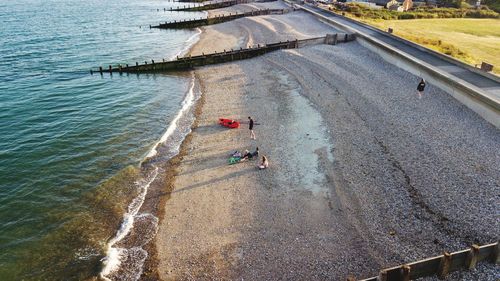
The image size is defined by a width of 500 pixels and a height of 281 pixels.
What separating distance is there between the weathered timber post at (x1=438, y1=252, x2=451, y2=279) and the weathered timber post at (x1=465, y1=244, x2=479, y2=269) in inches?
31.6

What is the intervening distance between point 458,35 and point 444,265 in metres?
46.9

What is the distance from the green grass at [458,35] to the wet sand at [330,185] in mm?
10642

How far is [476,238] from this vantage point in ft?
47.2

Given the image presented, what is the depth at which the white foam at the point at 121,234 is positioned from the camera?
15117 millimetres

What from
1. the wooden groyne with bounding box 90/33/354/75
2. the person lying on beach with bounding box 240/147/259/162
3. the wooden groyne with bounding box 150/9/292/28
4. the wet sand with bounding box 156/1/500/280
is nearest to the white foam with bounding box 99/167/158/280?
the wet sand with bounding box 156/1/500/280

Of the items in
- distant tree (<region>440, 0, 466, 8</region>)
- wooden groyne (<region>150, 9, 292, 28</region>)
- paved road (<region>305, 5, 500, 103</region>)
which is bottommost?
paved road (<region>305, 5, 500, 103</region>)

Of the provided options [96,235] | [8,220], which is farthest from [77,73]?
[96,235]

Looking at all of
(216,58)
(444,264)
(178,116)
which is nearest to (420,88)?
(444,264)

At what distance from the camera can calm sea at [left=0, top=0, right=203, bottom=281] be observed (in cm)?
1612

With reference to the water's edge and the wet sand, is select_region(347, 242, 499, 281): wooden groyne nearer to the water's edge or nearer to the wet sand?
the wet sand

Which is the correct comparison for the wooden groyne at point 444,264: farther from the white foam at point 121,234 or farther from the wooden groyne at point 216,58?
the wooden groyne at point 216,58

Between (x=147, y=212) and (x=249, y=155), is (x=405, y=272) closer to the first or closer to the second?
(x=249, y=155)

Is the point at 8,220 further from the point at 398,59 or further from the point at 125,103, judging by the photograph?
the point at 398,59

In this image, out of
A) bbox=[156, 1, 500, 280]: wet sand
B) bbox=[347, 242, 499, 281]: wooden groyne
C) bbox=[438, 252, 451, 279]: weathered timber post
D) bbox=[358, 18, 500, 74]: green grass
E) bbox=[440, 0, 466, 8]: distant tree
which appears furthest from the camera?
bbox=[440, 0, 466, 8]: distant tree
